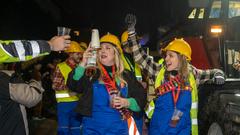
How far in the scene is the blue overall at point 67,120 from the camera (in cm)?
723

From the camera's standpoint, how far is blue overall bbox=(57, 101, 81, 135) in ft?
23.7

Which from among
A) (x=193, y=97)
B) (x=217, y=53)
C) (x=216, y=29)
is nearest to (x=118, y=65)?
(x=193, y=97)

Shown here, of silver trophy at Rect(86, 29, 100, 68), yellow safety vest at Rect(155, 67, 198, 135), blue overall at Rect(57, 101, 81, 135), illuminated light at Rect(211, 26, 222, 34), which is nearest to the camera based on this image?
silver trophy at Rect(86, 29, 100, 68)

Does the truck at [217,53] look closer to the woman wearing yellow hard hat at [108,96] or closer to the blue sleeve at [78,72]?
the woman wearing yellow hard hat at [108,96]

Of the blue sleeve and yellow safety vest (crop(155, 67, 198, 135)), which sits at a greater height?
the blue sleeve

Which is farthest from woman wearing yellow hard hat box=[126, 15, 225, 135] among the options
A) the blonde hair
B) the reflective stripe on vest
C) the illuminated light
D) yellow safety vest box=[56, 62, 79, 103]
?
the illuminated light

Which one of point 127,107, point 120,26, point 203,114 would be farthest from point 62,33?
point 120,26

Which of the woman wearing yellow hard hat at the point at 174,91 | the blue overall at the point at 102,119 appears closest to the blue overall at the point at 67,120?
the woman wearing yellow hard hat at the point at 174,91

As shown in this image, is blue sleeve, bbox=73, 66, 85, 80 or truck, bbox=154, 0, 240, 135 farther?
truck, bbox=154, 0, 240, 135

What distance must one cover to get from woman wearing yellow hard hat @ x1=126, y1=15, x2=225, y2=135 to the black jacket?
16.0 inches

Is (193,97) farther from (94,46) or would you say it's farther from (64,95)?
(64,95)

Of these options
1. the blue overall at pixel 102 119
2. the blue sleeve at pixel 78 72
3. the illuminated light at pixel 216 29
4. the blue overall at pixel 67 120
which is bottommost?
the blue overall at pixel 67 120

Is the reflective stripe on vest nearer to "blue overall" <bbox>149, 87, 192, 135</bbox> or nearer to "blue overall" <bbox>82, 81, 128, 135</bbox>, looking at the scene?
"blue overall" <bbox>82, 81, 128, 135</bbox>

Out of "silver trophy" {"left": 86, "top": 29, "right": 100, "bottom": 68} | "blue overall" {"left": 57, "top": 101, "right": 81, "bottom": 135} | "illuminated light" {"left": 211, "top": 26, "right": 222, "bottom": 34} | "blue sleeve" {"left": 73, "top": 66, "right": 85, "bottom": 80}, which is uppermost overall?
"illuminated light" {"left": 211, "top": 26, "right": 222, "bottom": 34}
